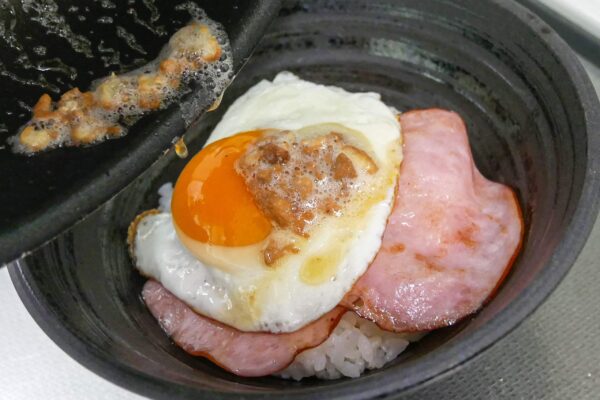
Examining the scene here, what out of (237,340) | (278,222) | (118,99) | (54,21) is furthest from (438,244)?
(54,21)

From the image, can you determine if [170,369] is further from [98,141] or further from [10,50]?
[10,50]

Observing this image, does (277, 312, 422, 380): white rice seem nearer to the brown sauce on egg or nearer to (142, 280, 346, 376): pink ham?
(142, 280, 346, 376): pink ham

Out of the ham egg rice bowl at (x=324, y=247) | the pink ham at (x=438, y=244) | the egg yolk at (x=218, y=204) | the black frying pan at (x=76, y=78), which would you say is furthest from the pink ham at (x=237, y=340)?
the black frying pan at (x=76, y=78)

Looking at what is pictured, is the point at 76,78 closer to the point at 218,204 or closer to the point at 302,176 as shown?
the point at 218,204

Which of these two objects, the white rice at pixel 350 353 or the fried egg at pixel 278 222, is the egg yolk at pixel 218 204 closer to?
the fried egg at pixel 278 222

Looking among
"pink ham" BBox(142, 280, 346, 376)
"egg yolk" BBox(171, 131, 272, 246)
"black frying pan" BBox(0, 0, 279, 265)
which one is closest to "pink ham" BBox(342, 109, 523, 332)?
"pink ham" BBox(142, 280, 346, 376)

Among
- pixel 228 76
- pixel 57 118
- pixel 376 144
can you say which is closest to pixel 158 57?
pixel 228 76
